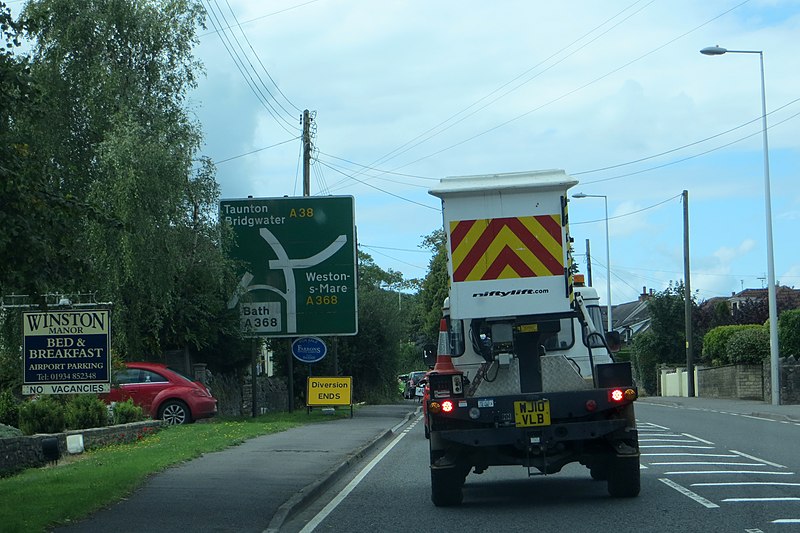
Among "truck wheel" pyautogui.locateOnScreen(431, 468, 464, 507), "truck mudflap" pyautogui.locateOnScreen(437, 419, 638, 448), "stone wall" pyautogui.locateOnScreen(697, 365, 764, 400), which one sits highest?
"truck mudflap" pyautogui.locateOnScreen(437, 419, 638, 448)

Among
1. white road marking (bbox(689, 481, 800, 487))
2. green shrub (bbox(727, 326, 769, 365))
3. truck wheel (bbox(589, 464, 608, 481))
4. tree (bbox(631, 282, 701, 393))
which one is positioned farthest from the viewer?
tree (bbox(631, 282, 701, 393))

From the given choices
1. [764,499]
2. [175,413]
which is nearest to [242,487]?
[764,499]

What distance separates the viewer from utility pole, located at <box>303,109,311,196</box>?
110 feet

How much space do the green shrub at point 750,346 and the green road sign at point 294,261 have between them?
2080cm

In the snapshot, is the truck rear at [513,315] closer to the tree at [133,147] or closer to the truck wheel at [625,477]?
the truck wheel at [625,477]

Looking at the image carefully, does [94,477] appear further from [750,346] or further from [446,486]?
[750,346]

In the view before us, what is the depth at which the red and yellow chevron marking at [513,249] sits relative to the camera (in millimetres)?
11336

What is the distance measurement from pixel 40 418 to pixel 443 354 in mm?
8168

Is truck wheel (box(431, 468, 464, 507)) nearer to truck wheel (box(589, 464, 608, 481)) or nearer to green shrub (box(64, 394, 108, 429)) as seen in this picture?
truck wheel (box(589, 464, 608, 481))

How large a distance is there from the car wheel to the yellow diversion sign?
6847 mm

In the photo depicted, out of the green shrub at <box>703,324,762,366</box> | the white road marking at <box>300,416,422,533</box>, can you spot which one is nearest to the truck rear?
the white road marking at <box>300,416,422,533</box>

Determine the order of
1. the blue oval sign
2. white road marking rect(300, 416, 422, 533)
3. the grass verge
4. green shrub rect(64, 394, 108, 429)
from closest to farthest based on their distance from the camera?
the grass verge, white road marking rect(300, 416, 422, 533), green shrub rect(64, 394, 108, 429), the blue oval sign

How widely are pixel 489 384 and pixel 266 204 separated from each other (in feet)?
58.9

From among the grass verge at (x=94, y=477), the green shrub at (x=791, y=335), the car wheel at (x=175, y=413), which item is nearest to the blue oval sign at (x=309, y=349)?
the car wheel at (x=175, y=413)
